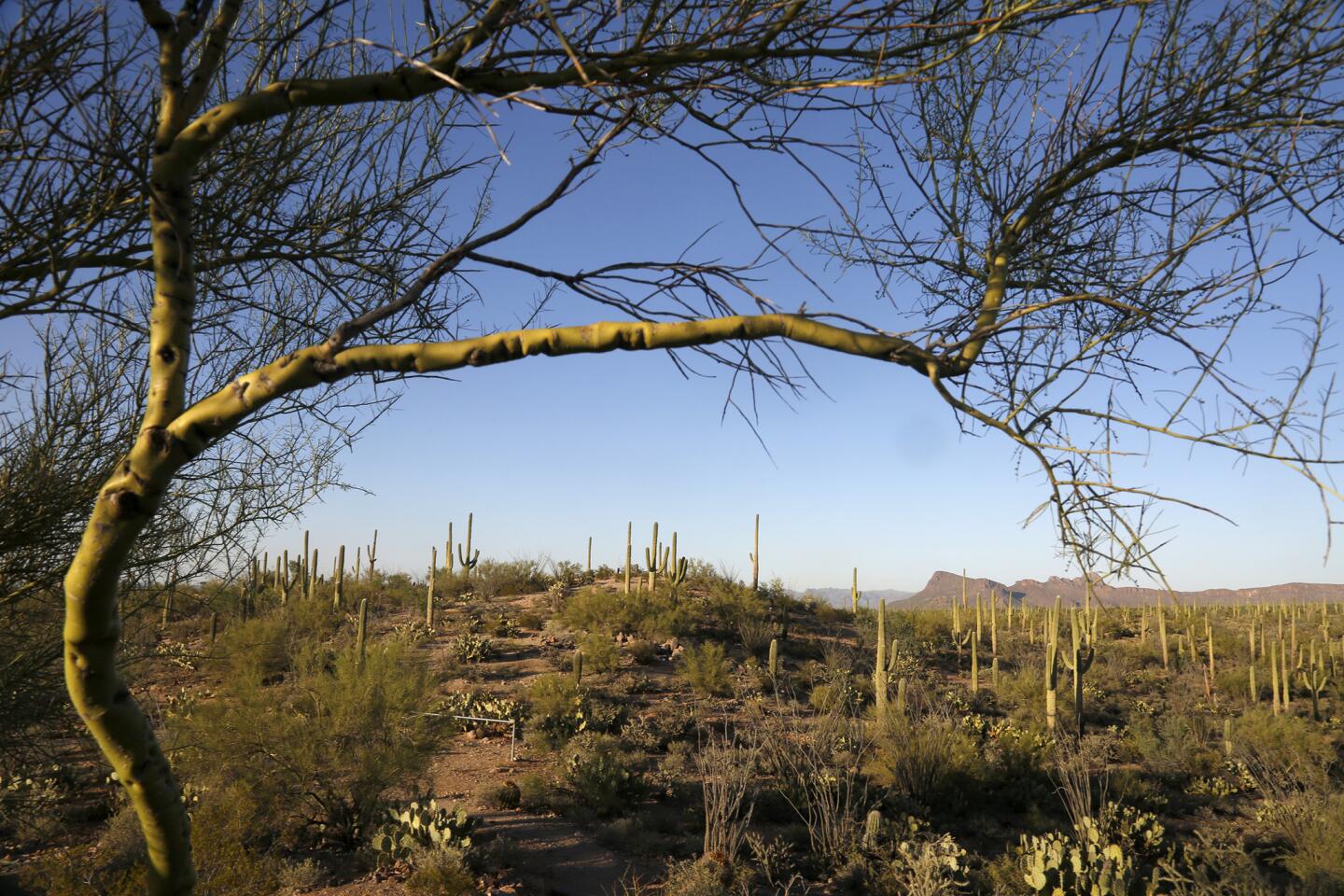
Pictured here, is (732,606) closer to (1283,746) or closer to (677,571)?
(677,571)

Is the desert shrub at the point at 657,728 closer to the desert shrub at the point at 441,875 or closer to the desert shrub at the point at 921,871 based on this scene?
the desert shrub at the point at 921,871

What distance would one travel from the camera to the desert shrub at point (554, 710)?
13.8m

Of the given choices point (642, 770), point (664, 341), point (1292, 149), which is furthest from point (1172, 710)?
point (664, 341)

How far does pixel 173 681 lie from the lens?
1762 cm

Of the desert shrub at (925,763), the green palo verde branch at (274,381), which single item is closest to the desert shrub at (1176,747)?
the desert shrub at (925,763)

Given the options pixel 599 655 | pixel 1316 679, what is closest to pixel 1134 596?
pixel 1316 679

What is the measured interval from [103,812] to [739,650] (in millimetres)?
14400

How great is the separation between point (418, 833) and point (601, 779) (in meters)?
2.99

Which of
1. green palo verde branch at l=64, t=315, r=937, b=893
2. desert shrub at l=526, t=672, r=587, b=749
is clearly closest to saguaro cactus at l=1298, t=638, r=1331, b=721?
desert shrub at l=526, t=672, r=587, b=749

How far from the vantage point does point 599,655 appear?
18.7m

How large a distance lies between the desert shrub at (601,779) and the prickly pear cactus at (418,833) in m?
2.10

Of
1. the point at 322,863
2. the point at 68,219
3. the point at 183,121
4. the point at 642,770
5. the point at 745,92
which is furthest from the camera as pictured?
the point at 642,770

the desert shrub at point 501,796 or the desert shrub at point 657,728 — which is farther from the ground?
the desert shrub at point 657,728

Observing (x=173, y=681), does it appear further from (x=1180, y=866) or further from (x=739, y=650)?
(x=1180, y=866)
